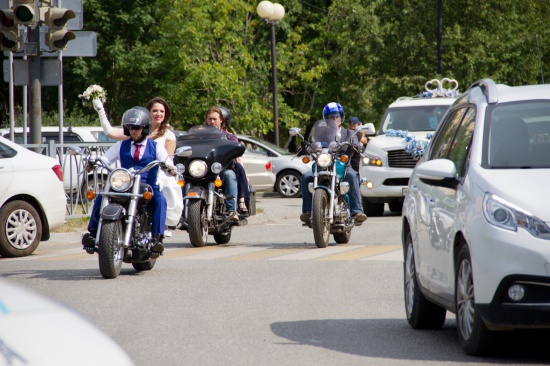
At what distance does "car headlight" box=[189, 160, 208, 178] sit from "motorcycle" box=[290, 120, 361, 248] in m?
1.19

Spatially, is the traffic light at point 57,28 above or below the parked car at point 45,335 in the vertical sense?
above

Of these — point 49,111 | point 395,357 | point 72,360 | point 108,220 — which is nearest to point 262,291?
point 108,220

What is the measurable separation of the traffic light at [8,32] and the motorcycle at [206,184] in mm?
2405

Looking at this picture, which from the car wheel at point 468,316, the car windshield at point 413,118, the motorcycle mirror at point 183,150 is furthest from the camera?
the car windshield at point 413,118

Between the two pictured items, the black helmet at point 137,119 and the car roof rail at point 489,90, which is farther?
the black helmet at point 137,119

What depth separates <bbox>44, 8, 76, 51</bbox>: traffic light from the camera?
51.5ft

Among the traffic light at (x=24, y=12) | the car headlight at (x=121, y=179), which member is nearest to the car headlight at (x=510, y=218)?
the car headlight at (x=121, y=179)

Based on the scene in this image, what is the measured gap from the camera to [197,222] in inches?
585

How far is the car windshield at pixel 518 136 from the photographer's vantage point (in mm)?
7219

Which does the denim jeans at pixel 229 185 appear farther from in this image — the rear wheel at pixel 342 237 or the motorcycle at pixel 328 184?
the rear wheel at pixel 342 237

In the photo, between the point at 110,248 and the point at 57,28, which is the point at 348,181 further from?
the point at 110,248

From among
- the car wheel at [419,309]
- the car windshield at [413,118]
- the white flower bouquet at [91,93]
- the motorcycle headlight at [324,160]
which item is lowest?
the car wheel at [419,309]

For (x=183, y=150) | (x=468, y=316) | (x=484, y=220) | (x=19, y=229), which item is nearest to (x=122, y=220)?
(x=183, y=150)

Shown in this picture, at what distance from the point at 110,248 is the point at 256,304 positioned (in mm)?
2050
